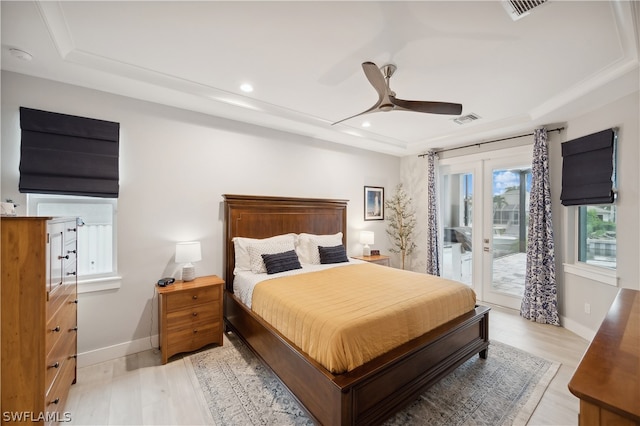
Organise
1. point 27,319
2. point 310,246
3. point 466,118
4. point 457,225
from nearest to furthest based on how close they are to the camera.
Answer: point 27,319 → point 466,118 → point 310,246 → point 457,225

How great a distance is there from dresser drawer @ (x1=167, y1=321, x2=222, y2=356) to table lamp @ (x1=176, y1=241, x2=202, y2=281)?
0.55 metres

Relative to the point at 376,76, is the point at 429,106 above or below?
below

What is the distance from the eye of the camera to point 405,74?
2600mm

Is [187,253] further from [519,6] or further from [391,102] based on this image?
[519,6]

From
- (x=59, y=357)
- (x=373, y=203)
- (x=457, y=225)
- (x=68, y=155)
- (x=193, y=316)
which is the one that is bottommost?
(x=193, y=316)

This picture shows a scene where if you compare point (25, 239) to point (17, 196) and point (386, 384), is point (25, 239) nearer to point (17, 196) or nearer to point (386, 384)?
point (17, 196)

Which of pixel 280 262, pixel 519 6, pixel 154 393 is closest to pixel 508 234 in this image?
pixel 519 6

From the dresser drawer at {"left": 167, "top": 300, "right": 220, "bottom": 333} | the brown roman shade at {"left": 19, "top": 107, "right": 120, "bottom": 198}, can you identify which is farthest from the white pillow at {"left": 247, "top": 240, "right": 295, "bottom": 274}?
the brown roman shade at {"left": 19, "top": 107, "right": 120, "bottom": 198}

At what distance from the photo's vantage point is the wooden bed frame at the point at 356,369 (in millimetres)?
1678

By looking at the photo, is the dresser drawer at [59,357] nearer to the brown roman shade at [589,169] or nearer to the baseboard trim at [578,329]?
the baseboard trim at [578,329]

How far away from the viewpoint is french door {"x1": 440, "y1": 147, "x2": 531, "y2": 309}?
413 centimetres

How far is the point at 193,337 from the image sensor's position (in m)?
2.80

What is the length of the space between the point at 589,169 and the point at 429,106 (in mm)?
2341

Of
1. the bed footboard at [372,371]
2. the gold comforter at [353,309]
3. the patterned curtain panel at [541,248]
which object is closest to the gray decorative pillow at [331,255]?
the gold comforter at [353,309]
